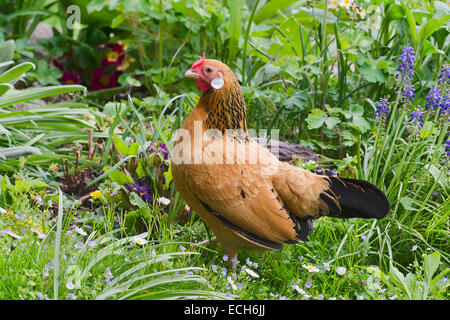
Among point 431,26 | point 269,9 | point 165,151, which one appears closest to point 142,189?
point 165,151

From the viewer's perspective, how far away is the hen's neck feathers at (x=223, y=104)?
2.33 metres

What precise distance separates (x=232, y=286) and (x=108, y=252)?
0.53 meters

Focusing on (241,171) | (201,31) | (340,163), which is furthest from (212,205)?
(201,31)

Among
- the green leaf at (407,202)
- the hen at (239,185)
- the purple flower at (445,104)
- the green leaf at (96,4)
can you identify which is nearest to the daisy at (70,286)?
the hen at (239,185)

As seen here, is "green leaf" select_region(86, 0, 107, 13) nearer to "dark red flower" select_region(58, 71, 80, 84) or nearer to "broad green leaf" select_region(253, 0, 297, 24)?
"dark red flower" select_region(58, 71, 80, 84)

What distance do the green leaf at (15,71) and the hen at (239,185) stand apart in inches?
51.0

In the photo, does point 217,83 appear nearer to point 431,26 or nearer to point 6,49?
point 431,26

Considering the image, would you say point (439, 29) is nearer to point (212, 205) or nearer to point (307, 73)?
point (307, 73)

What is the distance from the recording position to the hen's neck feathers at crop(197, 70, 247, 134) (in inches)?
91.7

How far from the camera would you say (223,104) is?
234 centimetres

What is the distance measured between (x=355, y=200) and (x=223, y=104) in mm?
687

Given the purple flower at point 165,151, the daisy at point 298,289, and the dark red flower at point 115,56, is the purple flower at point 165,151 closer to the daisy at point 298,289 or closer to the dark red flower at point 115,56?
the daisy at point 298,289

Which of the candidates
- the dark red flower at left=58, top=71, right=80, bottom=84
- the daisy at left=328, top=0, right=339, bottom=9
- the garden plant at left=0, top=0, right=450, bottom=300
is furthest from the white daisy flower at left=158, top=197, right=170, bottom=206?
the dark red flower at left=58, top=71, right=80, bottom=84
